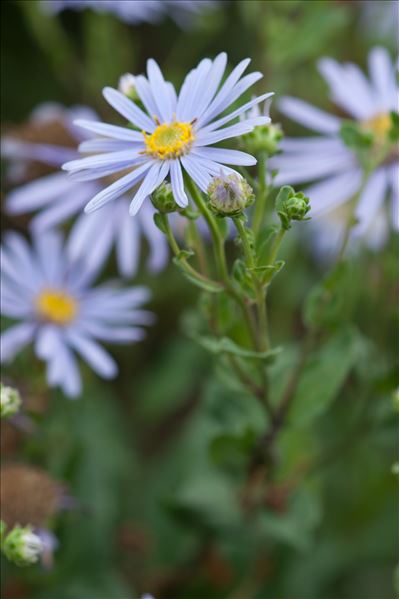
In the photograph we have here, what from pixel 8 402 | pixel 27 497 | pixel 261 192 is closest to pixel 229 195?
pixel 261 192

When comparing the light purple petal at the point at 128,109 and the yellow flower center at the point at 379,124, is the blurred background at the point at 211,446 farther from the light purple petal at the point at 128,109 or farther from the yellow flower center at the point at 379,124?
the light purple petal at the point at 128,109

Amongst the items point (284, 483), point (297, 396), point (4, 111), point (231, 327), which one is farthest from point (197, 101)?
point (4, 111)

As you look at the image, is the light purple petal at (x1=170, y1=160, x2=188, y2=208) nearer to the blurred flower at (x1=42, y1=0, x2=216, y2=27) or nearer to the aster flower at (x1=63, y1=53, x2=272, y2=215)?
the aster flower at (x1=63, y1=53, x2=272, y2=215)

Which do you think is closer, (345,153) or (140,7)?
(345,153)

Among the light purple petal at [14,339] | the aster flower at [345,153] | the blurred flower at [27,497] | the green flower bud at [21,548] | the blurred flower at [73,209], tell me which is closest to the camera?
the green flower bud at [21,548]

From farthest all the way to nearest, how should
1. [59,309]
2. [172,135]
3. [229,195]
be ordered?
[59,309] < [172,135] < [229,195]

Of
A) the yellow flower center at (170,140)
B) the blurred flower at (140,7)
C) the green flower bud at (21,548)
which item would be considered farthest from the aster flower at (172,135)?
the blurred flower at (140,7)

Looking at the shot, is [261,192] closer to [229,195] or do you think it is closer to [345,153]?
[229,195]
